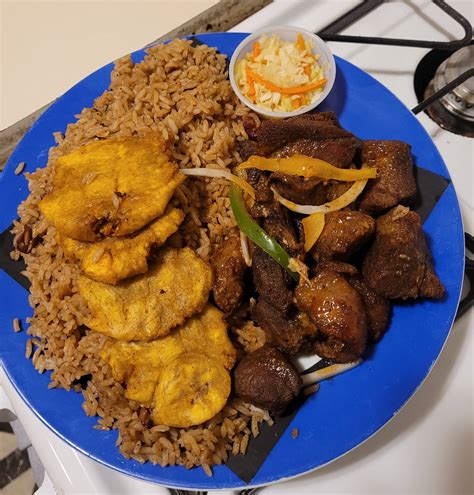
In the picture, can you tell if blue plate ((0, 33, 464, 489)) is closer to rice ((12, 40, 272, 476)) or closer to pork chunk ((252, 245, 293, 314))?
rice ((12, 40, 272, 476))

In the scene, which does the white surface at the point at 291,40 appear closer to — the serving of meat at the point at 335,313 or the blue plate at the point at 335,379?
the blue plate at the point at 335,379

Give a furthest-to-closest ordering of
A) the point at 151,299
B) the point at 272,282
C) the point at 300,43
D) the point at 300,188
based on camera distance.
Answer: the point at 300,43, the point at 300,188, the point at 272,282, the point at 151,299

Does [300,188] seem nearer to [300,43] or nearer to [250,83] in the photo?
[250,83]

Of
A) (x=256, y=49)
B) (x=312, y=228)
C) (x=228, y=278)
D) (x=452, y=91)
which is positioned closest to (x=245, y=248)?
(x=228, y=278)

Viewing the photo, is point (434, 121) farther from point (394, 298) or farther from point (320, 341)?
point (320, 341)

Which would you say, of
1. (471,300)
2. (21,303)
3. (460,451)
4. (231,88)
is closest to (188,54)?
(231,88)

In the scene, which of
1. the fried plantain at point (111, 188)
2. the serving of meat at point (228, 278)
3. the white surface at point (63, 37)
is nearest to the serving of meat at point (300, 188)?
the serving of meat at point (228, 278)
